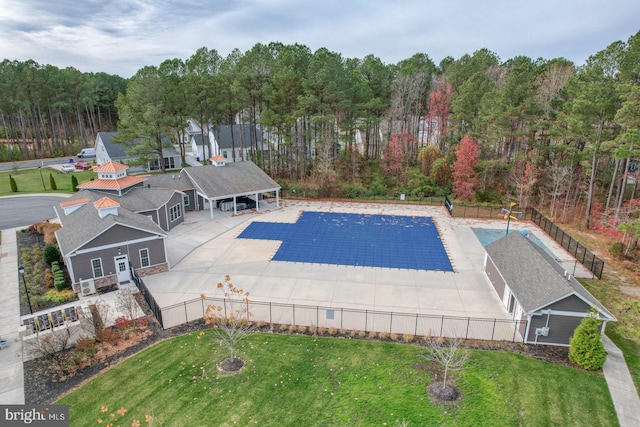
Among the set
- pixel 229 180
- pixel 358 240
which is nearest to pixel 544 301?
pixel 358 240

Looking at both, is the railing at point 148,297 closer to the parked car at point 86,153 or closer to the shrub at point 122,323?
the shrub at point 122,323

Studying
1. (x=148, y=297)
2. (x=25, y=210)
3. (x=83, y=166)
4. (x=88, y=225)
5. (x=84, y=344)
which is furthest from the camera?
(x=83, y=166)

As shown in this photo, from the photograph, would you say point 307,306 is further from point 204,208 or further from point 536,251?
point 204,208

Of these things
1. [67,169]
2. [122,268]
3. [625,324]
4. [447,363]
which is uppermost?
[67,169]

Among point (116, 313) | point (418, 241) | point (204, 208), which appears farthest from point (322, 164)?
point (116, 313)

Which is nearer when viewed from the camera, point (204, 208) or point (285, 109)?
point (204, 208)

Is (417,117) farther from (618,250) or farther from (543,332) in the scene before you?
(543,332)

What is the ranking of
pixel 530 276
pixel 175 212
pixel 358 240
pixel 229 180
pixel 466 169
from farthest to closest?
pixel 466 169, pixel 229 180, pixel 175 212, pixel 358 240, pixel 530 276

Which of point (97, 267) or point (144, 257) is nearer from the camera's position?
point (97, 267)

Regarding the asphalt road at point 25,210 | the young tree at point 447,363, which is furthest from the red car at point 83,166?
the young tree at point 447,363
